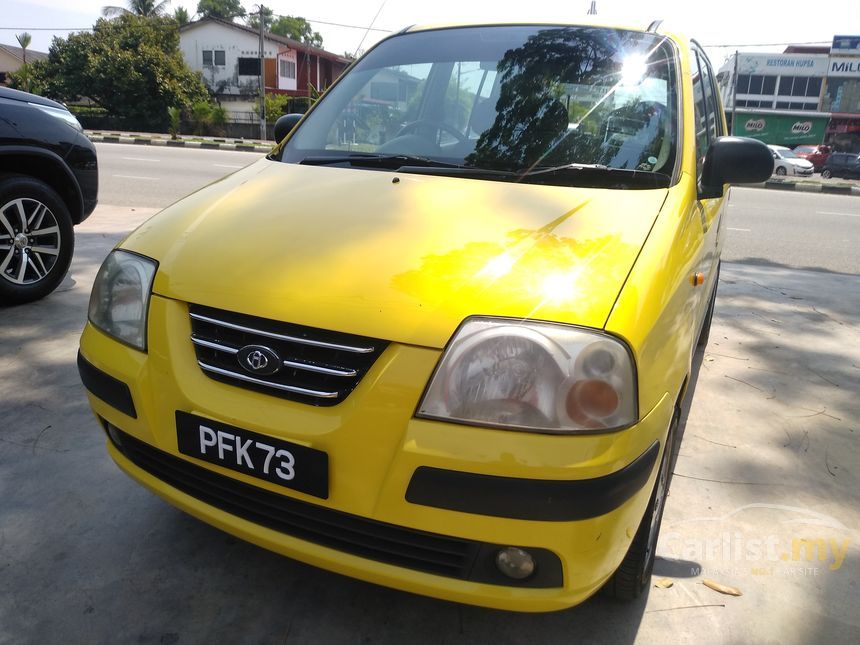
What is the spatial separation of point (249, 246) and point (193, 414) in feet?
1.47

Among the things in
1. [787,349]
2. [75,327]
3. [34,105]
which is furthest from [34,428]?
[787,349]

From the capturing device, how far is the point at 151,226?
1978 millimetres

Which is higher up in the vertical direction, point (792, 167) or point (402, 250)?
point (402, 250)

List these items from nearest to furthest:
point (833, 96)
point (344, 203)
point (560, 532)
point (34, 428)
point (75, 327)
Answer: point (560, 532) < point (344, 203) < point (34, 428) < point (75, 327) < point (833, 96)

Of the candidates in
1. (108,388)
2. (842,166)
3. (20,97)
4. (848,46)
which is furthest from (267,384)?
(848,46)

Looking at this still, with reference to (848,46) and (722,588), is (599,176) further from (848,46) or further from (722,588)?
(848,46)

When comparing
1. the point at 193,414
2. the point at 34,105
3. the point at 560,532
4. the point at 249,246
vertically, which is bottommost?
the point at 560,532

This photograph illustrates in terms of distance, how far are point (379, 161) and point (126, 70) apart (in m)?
34.6

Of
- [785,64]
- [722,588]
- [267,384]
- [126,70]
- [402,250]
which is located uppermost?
[785,64]

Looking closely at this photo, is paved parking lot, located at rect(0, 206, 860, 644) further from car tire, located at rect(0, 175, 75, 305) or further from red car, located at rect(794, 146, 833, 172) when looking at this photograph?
red car, located at rect(794, 146, 833, 172)

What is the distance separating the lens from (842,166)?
26.0m

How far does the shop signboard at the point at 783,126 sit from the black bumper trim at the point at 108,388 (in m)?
47.0

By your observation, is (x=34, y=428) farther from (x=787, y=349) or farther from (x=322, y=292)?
(x=787, y=349)

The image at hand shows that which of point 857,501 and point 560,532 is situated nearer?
point 560,532
